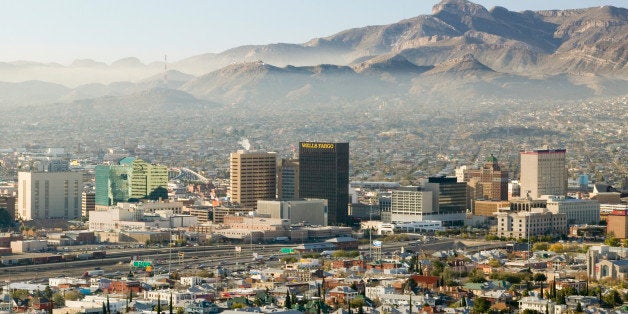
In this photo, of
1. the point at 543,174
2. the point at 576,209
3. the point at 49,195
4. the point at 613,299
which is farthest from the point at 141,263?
the point at 543,174

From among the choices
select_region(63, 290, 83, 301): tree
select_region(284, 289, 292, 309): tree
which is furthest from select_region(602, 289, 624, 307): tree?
select_region(63, 290, 83, 301): tree

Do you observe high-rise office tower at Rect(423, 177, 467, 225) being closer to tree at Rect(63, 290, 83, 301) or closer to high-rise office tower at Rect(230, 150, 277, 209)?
high-rise office tower at Rect(230, 150, 277, 209)

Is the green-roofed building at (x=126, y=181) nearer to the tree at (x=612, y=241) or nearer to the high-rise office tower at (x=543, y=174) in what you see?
the high-rise office tower at (x=543, y=174)

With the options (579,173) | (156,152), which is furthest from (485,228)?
(156,152)

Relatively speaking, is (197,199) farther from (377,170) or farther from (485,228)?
(377,170)

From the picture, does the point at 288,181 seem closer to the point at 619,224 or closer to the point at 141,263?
the point at 619,224

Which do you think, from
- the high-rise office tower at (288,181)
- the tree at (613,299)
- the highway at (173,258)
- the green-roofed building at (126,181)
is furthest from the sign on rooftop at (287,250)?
the green-roofed building at (126,181)

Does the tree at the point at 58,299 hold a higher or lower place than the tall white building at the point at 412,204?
lower
